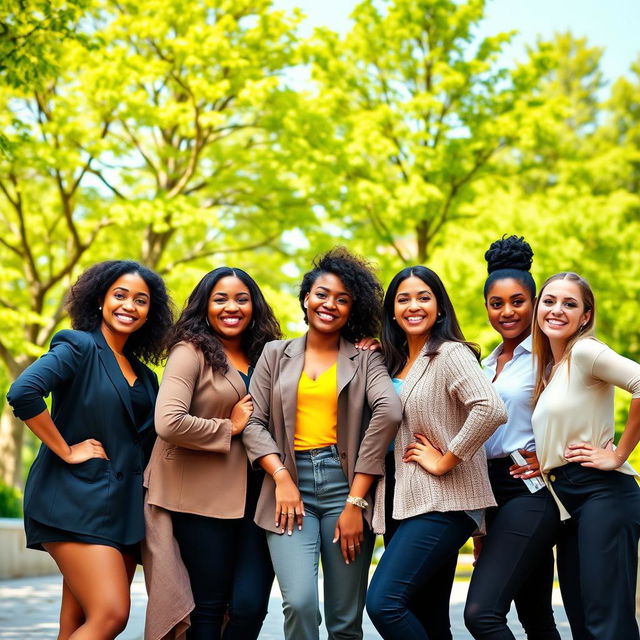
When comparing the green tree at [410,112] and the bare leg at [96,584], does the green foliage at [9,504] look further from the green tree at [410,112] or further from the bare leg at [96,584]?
the bare leg at [96,584]

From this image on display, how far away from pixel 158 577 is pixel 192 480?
1.64 feet

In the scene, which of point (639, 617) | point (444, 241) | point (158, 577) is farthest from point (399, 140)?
point (158, 577)

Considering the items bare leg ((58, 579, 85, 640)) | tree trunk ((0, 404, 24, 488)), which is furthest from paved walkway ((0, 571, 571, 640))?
tree trunk ((0, 404, 24, 488))

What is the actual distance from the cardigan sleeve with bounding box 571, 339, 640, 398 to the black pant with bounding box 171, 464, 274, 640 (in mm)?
1851

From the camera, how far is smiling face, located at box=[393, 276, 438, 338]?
430cm

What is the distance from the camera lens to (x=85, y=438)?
→ 4160 mm

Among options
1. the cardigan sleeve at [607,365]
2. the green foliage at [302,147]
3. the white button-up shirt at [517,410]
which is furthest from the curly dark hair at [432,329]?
the green foliage at [302,147]

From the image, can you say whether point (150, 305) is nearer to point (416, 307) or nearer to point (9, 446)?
point (416, 307)

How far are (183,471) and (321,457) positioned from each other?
0.73 metres

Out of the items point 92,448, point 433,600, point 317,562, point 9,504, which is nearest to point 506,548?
point 433,600

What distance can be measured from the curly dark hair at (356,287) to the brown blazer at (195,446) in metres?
0.67

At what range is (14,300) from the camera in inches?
720

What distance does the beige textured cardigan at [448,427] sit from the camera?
392cm

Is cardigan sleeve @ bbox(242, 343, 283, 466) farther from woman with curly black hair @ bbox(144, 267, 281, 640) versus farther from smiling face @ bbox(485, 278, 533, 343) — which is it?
smiling face @ bbox(485, 278, 533, 343)
